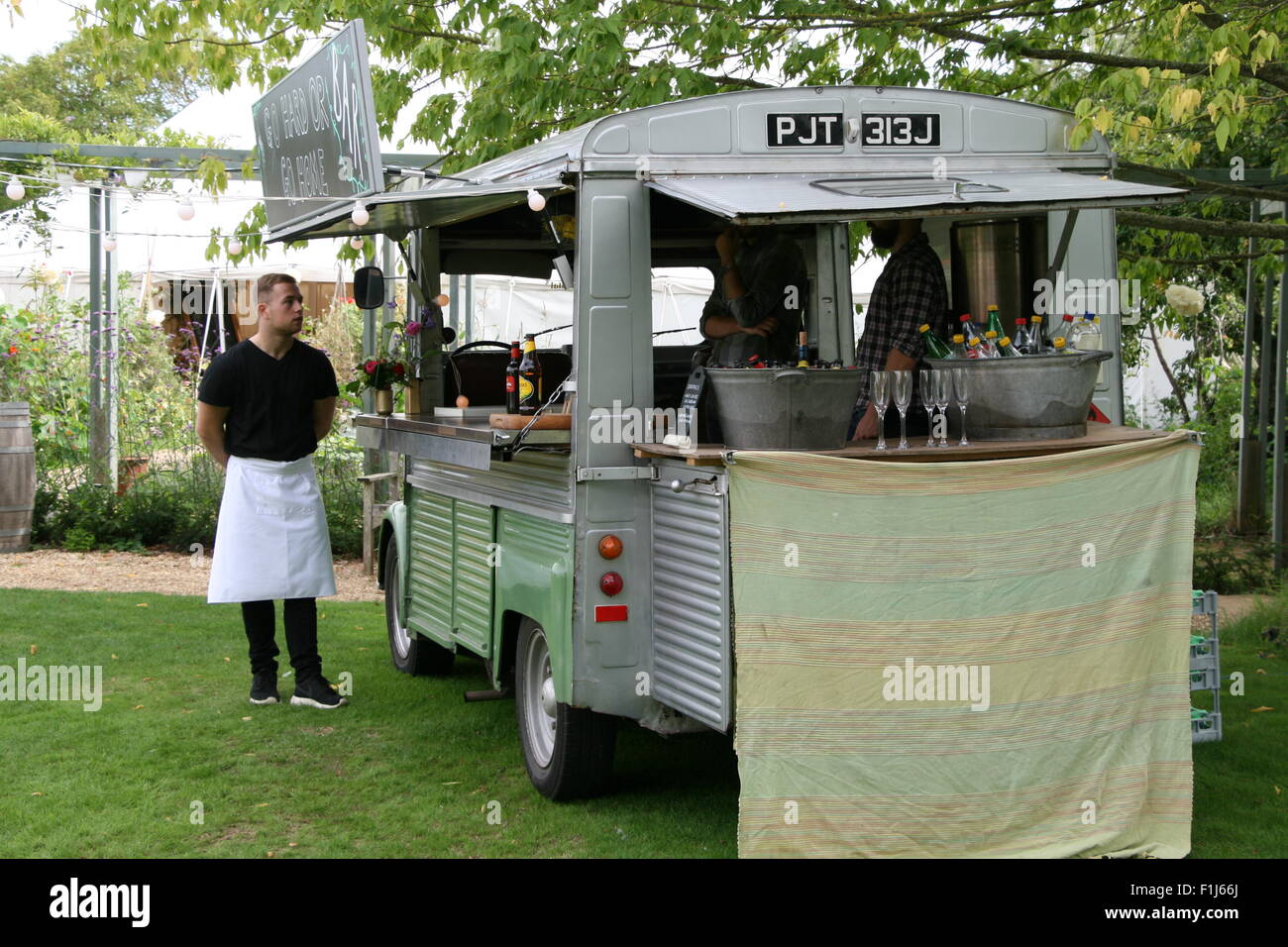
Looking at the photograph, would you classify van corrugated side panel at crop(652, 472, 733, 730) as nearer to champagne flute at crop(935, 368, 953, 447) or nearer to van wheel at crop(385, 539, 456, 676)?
champagne flute at crop(935, 368, 953, 447)

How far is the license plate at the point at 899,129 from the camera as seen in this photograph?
5.27 m

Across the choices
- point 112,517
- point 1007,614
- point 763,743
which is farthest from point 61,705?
point 112,517

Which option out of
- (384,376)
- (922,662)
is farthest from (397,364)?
(922,662)

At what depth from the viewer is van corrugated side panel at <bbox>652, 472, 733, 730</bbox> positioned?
15.0 ft

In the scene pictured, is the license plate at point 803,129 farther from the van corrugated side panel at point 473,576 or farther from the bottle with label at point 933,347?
the van corrugated side panel at point 473,576

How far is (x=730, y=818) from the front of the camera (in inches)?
213

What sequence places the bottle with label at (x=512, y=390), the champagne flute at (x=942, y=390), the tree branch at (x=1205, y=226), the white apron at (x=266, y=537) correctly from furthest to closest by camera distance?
the tree branch at (x=1205, y=226) → the white apron at (x=266, y=537) → the bottle with label at (x=512, y=390) → the champagne flute at (x=942, y=390)

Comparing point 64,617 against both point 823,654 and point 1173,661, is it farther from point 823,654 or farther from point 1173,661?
point 1173,661

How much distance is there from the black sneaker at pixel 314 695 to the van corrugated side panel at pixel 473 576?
0.91 m

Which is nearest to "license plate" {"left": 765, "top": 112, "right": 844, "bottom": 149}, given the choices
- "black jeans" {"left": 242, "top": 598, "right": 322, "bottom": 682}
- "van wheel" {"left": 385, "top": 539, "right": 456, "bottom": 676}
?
"black jeans" {"left": 242, "top": 598, "right": 322, "bottom": 682}

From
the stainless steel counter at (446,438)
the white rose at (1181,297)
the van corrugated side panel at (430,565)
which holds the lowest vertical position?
the van corrugated side panel at (430,565)

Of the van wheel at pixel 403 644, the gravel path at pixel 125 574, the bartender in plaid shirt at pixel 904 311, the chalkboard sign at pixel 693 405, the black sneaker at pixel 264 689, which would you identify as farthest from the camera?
the gravel path at pixel 125 574

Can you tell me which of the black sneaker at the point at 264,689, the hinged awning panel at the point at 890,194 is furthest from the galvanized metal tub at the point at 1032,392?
the black sneaker at the point at 264,689
